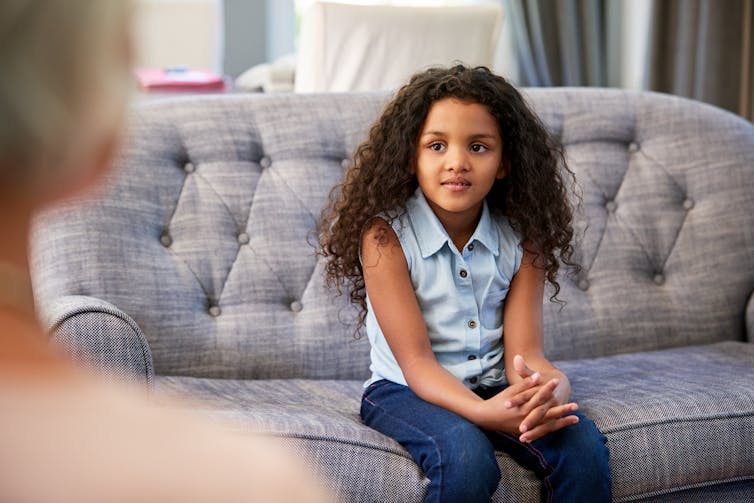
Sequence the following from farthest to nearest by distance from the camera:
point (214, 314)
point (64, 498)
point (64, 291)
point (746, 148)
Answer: point (746, 148) < point (214, 314) < point (64, 291) < point (64, 498)

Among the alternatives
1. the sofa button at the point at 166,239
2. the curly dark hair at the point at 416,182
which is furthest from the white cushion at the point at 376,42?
the curly dark hair at the point at 416,182

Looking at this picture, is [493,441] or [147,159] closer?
[493,441]

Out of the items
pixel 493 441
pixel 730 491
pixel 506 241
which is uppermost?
pixel 506 241

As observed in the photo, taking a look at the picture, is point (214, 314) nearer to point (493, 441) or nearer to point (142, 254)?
point (142, 254)

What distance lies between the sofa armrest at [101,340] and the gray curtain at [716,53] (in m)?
3.23

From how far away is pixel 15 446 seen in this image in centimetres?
41

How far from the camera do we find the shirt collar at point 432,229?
199 cm

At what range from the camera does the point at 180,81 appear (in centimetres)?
489

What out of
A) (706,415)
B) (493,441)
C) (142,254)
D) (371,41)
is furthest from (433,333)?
(371,41)

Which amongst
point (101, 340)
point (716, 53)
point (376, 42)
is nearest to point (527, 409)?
point (101, 340)

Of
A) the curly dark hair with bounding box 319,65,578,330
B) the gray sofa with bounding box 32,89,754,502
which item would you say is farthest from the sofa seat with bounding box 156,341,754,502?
the curly dark hair with bounding box 319,65,578,330

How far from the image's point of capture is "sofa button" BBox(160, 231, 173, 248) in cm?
241

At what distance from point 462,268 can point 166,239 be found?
28.3 inches

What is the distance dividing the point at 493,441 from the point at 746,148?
1.26 meters
